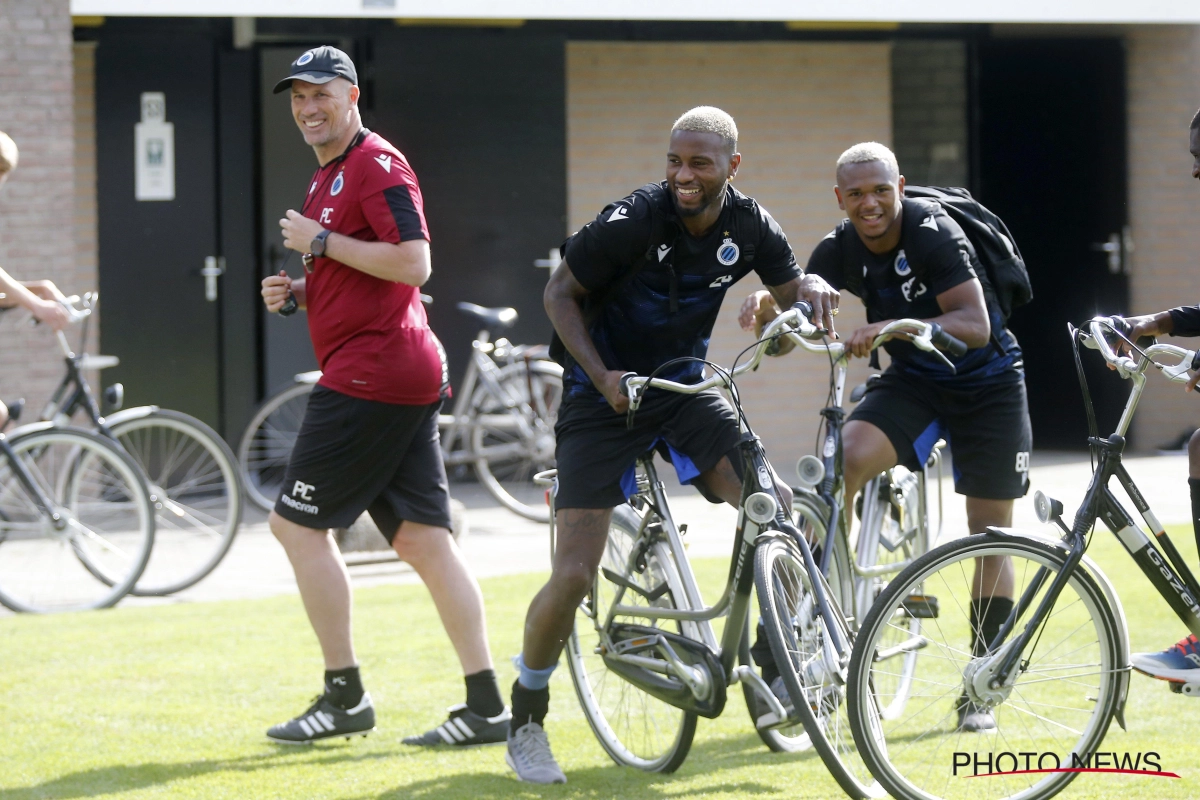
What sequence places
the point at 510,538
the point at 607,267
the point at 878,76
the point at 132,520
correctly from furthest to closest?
the point at 878,76
the point at 510,538
the point at 132,520
the point at 607,267

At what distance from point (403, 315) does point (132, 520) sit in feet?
9.83

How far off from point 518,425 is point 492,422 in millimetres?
174

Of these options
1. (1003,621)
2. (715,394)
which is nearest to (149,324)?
(715,394)

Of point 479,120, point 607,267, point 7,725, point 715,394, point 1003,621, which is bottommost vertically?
point 7,725

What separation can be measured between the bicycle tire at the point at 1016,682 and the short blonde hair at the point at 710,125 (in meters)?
1.22

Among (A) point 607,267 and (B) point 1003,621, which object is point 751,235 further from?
(B) point 1003,621

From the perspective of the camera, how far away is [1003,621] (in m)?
4.07

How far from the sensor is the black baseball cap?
15.5 feet

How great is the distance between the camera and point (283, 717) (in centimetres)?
522

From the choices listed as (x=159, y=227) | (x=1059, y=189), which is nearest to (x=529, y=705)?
(x=159, y=227)

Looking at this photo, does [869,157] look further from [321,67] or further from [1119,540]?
[321,67]

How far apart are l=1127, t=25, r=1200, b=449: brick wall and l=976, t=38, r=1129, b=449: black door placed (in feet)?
0.43

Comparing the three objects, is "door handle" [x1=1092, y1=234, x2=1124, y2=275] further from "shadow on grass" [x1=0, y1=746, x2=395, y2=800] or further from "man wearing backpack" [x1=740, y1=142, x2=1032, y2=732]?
"shadow on grass" [x1=0, y1=746, x2=395, y2=800]

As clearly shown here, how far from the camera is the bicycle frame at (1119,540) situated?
3826 mm
